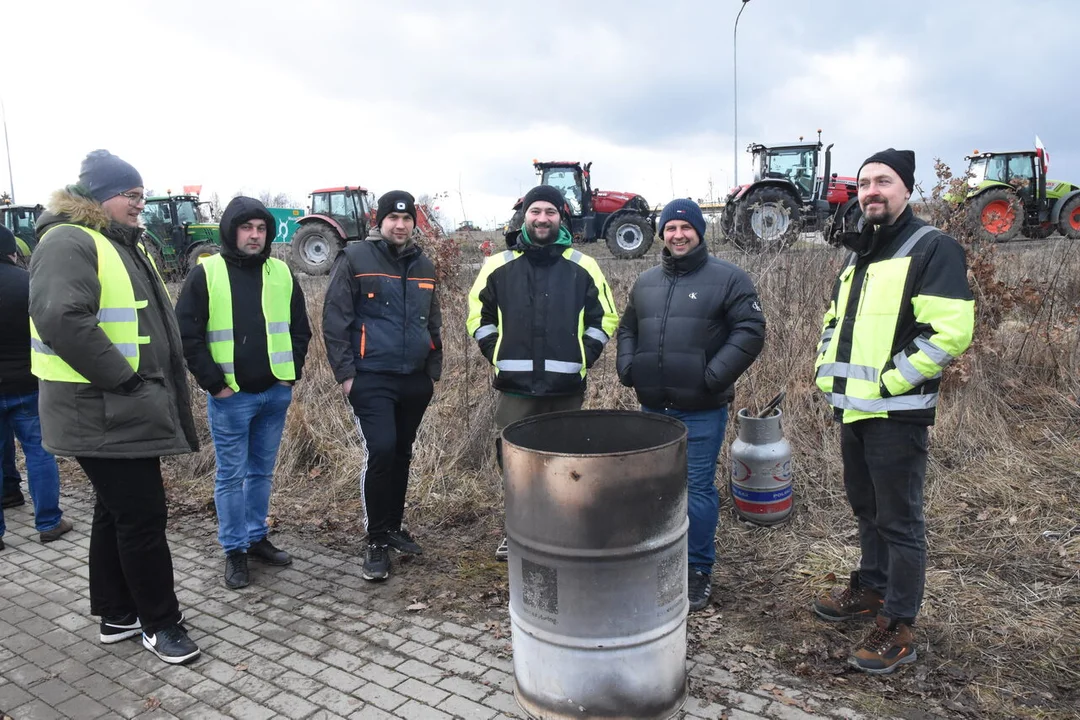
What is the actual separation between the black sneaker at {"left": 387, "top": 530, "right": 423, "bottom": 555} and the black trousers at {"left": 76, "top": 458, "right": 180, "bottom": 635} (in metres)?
1.28

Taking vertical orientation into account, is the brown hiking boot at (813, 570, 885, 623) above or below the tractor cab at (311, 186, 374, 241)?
below

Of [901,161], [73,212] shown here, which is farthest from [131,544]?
[901,161]

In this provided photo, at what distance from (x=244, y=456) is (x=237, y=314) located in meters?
0.77

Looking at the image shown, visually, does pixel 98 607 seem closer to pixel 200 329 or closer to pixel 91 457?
pixel 91 457

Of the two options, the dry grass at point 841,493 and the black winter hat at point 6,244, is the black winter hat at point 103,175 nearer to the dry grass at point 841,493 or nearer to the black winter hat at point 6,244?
the black winter hat at point 6,244

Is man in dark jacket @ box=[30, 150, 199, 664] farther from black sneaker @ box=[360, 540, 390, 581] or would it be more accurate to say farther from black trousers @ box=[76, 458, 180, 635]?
black sneaker @ box=[360, 540, 390, 581]

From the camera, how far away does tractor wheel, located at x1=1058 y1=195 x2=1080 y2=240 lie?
1598 centimetres

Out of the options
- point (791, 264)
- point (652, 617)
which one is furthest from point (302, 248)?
point (652, 617)

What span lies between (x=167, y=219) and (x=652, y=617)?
19.1m

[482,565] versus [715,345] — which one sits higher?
[715,345]

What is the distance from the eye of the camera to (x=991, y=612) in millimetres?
3418

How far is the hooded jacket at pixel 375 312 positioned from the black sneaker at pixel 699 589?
1853 mm

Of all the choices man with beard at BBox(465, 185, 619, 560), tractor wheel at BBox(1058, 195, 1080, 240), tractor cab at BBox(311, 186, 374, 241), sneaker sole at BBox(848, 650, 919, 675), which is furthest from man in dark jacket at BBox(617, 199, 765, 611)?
tractor cab at BBox(311, 186, 374, 241)

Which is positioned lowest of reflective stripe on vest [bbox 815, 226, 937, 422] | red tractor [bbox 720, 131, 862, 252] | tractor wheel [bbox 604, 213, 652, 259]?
reflective stripe on vest [bbox 815, 226, 937, 422]
